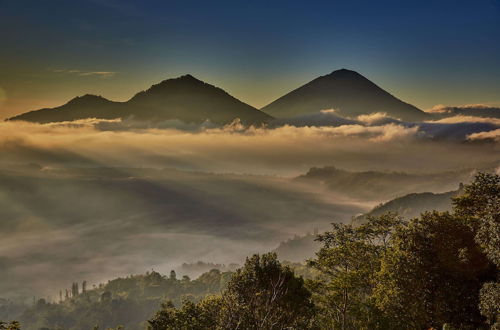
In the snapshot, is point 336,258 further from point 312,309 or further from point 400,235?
point 400,235

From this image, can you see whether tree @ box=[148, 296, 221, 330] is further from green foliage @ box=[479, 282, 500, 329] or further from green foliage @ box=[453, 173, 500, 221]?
green foliage @ box=[453, 173, 500, 221]

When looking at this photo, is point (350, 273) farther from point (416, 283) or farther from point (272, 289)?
point (416, 283)

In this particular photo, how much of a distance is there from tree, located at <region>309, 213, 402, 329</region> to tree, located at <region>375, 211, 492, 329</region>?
12.5 ft

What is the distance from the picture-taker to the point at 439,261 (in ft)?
74.0

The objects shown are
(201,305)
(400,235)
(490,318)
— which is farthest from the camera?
(201,305)

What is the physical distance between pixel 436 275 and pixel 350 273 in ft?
22.9

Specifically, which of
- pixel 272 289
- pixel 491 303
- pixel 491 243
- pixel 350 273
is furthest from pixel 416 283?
pixel 272 289

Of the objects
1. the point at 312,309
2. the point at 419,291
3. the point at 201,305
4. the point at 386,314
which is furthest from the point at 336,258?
the point at 201,305

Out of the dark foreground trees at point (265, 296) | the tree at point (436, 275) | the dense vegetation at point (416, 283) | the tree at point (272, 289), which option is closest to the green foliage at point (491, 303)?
the dense vegetation at point (416, 283)

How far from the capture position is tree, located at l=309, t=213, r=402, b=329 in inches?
1086

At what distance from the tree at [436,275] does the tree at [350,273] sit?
381 cm

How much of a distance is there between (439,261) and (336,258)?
383 inches

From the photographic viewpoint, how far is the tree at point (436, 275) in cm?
2217

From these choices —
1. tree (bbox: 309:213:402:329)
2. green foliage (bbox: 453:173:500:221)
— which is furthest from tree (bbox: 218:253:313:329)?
green foliage (bbox: 453:173:500:221)
